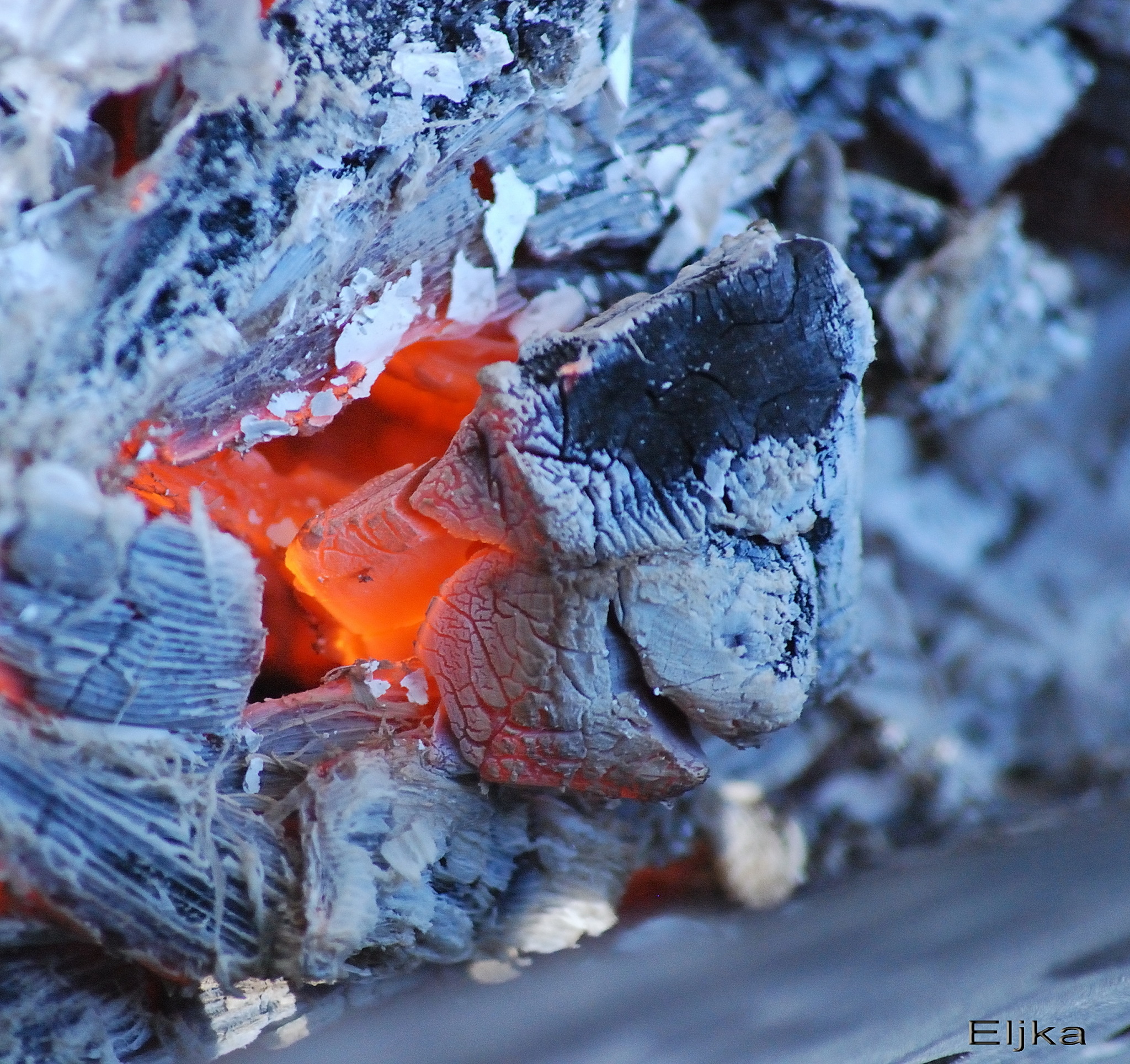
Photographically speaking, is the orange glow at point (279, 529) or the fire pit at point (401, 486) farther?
the orange glow at point (279, 529)

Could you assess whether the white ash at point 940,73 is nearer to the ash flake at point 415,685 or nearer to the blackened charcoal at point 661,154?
the blackened charcoal at point 661,154

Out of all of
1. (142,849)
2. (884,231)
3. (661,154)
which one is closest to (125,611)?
(142,849)

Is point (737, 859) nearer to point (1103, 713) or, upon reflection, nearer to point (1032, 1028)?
point (1032, 1028)

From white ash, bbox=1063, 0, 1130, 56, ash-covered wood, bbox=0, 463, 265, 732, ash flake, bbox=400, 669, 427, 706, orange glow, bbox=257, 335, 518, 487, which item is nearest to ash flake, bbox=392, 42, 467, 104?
orange glow, bbox=257, 335, 518, 487

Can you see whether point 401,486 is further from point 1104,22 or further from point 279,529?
point 1104,22

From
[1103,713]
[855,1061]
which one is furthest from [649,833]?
[1103,713]
